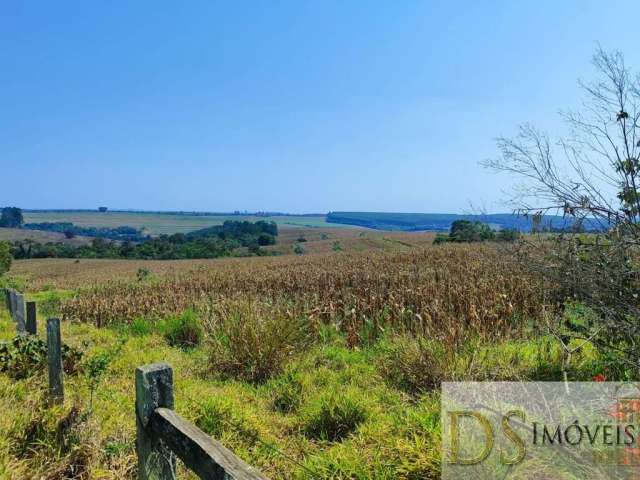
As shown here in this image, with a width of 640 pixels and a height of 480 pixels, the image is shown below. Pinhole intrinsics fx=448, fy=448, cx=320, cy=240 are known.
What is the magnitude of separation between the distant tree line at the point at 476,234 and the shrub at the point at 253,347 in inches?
132

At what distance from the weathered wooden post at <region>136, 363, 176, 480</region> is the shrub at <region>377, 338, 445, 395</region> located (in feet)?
9.86

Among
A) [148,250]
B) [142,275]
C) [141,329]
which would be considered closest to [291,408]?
[141,329]

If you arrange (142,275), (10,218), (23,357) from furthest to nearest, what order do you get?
(10,218) → (142,275) → (23,357)

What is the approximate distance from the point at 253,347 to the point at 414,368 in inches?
85.4

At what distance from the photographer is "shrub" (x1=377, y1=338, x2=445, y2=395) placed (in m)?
5.02

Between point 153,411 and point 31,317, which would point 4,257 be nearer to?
point 31,317

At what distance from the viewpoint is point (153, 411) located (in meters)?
2.47

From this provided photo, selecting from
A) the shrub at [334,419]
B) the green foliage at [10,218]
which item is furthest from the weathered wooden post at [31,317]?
the green foliage at [10,218]

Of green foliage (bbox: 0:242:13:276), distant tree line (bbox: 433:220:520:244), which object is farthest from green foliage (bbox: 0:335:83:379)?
green foliage (bbox: 0:242:13:276)

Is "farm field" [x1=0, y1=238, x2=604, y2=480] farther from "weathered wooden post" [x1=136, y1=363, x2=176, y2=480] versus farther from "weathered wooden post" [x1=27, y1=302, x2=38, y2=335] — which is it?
"weathered wooden post" [x1=27, y1=302, x2=38, y2=335]

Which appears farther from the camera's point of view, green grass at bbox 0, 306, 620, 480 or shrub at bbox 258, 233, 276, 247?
shrub at bbox 258, 233, 276, 247

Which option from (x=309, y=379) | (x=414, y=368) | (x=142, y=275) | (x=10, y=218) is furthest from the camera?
(x=10, y=218)

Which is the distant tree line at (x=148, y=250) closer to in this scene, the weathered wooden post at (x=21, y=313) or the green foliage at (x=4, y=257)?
the green foliage at (x=4, y=257)

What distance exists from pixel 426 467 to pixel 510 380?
6.29ft
